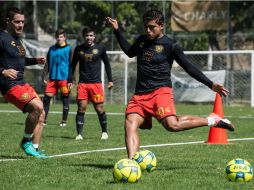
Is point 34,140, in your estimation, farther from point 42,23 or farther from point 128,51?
point 42,23

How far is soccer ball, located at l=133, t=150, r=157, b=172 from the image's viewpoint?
26.9 ft

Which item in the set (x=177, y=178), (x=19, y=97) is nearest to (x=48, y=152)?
(x=19, y=97)

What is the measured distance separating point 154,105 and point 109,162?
3.76ft

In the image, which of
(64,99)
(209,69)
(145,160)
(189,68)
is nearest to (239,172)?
(145,160)

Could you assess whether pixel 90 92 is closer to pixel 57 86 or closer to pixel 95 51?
pixel 95 51

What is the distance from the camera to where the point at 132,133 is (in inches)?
342

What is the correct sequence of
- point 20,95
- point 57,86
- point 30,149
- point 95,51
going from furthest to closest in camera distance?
1. point 57,86
2. point 95,51
3. point 30,149
4. point 20,95

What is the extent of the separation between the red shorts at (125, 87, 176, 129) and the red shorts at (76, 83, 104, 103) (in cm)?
446

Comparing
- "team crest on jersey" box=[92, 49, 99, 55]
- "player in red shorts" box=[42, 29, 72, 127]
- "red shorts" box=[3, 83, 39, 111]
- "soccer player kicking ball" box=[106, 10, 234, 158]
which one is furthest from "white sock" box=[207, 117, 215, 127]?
"player in red shorts" box=[42, 29, 72, 127]

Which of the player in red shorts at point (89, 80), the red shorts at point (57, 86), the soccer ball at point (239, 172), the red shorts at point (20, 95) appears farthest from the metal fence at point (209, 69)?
the soccer ball at point (239, 172)

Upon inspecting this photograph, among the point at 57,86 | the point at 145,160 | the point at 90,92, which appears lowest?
the point at 57,86

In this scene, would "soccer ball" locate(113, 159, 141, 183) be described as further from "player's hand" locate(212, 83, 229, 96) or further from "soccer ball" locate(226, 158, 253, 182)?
"player's hand" locate(212, 83, 229, 96)

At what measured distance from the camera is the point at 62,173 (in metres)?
8.17

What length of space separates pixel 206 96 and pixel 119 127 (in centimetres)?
1127
